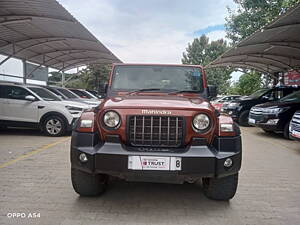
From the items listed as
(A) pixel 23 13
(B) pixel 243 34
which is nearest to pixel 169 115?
(A) pixel 23 13

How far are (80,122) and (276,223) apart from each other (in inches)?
98.3

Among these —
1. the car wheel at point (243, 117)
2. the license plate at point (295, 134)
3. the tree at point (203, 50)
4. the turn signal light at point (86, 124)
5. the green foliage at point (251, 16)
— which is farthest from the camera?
the tree at point (203, 50)

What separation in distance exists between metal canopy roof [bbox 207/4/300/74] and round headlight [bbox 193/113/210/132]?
19.1ft

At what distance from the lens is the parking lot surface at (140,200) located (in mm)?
3150

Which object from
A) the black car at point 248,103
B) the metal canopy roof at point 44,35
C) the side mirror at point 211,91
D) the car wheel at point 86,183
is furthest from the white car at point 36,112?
the black car at point 248,103

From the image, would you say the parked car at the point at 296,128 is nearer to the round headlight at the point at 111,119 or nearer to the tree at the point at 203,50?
the round headlight at the point at 111,119

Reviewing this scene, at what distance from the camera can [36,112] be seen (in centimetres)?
866

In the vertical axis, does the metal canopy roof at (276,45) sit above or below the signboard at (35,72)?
above

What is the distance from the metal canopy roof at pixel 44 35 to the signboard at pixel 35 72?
2.16ft

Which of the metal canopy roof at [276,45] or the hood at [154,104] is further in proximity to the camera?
the metal canopy roof at [276,45]

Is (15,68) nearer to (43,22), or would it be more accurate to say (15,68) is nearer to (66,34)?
(66,34)

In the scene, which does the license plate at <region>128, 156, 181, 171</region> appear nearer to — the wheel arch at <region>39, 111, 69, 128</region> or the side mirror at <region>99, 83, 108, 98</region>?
the side mirror at <region>99, 83, 108, 98</region>

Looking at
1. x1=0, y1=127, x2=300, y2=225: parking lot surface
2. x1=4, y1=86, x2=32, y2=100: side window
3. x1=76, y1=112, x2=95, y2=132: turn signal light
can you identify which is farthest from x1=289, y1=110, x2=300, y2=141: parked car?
x1=4, y1=86, x2=32, y2=100: side window

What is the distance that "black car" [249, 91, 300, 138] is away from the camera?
29.1ft
